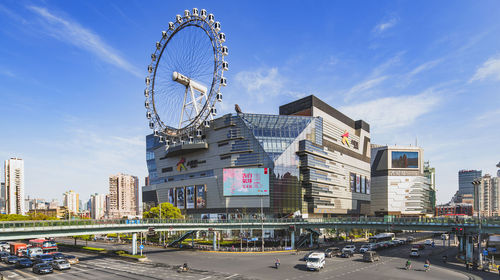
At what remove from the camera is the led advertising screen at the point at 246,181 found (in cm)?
12333

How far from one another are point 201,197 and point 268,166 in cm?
3352

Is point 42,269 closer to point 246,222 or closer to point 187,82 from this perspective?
point 246,222

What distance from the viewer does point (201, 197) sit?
142 metres

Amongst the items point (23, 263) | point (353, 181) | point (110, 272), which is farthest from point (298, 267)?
point (353, 181)

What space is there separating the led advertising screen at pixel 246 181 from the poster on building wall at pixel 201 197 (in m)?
16.9

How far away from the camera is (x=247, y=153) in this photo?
129 m

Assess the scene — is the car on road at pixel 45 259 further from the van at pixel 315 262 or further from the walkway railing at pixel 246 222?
the van at pixel 315 262

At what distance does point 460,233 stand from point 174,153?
11665 centimetres

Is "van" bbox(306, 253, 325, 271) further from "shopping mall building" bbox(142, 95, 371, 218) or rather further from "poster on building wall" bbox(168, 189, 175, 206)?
"poster on building wall" bbox(168, 189, 175, 206)

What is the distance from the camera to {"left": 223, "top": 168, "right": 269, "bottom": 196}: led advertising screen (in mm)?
123331

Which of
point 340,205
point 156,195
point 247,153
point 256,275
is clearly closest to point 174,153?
point 156,195

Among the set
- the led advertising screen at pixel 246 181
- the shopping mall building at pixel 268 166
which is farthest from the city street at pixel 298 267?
the shopping mall building at pixel 268 166

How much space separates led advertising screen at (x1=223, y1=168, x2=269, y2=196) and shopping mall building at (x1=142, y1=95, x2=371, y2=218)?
1.16 feet

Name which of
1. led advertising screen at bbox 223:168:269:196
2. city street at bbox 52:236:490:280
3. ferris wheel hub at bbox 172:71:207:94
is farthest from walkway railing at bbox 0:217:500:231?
ferris wheel hub at bbox 172:71:207:94
